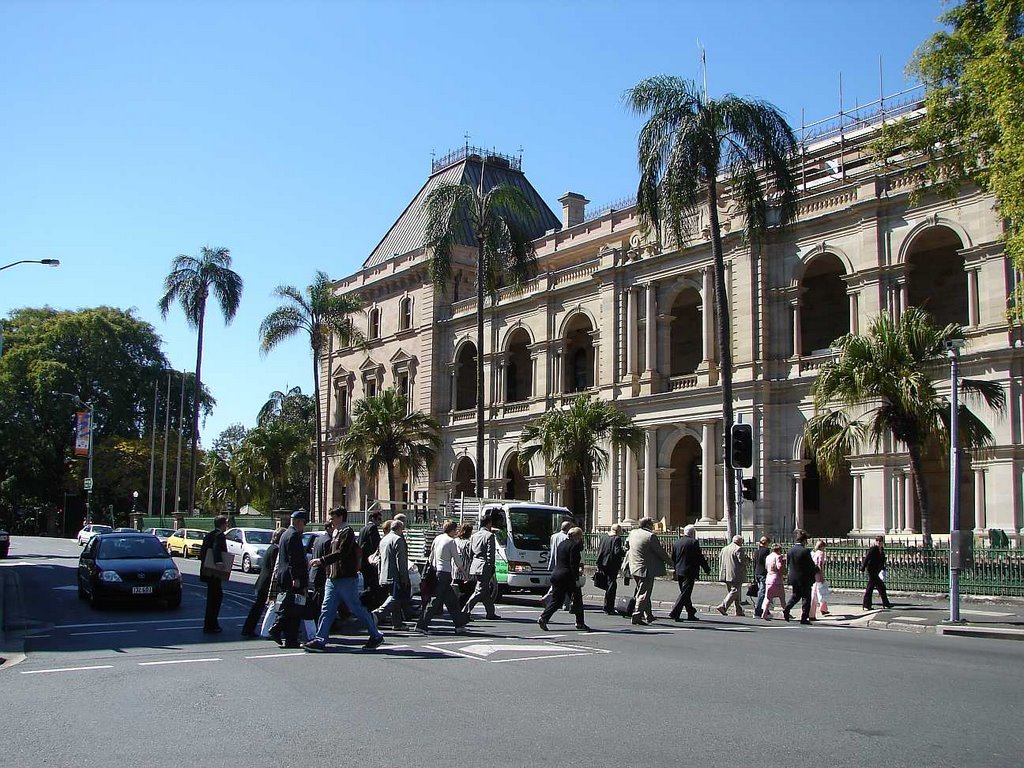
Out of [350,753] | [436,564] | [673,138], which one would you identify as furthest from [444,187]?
[350,753]

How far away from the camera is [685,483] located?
4234cm

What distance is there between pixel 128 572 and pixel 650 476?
24.7 m

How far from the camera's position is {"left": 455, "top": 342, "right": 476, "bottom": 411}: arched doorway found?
5306 centimetres

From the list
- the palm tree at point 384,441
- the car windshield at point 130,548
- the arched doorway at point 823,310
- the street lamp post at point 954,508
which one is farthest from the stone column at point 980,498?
the palm tree at point 384,441

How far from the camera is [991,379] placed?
97.8 ft

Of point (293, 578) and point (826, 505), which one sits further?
point (826, 505)

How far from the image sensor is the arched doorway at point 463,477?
51750mm

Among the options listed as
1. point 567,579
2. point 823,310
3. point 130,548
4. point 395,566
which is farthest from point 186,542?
point 567,579

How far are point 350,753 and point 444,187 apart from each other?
3223 cm

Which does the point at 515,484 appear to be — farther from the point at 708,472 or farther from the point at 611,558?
the point at 611,558

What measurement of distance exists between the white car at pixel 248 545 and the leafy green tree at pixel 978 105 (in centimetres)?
2176

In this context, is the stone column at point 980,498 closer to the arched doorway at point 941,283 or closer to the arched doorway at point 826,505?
the arched doorway at point 941,283

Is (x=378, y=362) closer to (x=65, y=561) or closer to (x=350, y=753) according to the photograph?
(x=65, y=561)

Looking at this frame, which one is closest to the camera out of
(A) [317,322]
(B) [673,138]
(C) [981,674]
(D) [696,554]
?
(C) [981,674]
